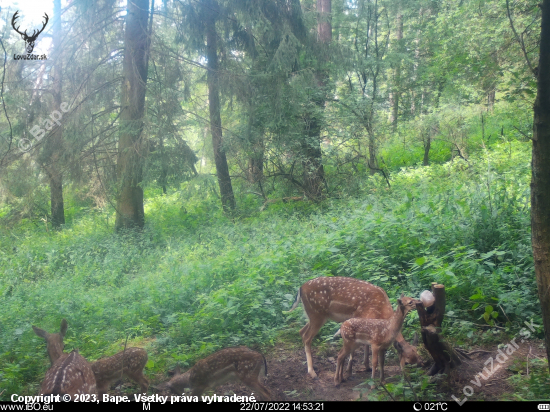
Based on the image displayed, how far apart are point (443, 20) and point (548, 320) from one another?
737 inches

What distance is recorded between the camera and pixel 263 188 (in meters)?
15.4

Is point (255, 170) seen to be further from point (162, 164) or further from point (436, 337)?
point (436, 337)

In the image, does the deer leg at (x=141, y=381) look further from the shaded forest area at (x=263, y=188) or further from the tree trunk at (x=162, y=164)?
the tree trunk at (x=162, y=164)

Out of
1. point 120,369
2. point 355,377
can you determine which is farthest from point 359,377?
point 120,369

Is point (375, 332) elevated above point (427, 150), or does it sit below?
below

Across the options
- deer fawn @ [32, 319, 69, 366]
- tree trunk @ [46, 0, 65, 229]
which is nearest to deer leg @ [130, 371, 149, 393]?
deer fawn @ [32, 319, 69, 366]

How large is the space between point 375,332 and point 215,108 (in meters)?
11.9

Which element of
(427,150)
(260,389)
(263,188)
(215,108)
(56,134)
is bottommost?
(260,389)

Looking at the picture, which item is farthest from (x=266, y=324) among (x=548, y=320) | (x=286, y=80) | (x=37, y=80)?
(x=37, y=80)

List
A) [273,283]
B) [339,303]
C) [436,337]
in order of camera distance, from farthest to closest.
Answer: [273,283], [339,303], [436,337]

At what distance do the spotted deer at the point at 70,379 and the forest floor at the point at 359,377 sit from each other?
1246 millimetres

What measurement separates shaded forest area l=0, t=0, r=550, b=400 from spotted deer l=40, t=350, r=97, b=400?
0.69 metres

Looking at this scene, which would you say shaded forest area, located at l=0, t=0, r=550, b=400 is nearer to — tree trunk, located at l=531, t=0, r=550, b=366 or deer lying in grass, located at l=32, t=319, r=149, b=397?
tree trunk, located at l=531, t=0, r=550, b=366

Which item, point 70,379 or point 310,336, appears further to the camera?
point 310,336
